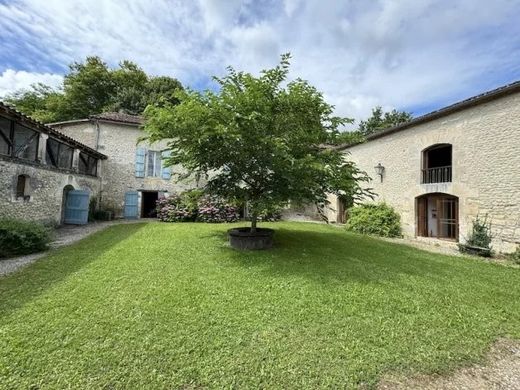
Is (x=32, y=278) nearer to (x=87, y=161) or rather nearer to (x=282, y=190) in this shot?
(x=282, y=190)

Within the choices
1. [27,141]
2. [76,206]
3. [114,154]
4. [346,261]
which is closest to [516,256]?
[346,261]

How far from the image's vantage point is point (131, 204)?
14.3 m

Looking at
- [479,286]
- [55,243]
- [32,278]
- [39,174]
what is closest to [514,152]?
[479,286]

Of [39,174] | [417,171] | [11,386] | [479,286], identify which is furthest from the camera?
Result: [417,171]

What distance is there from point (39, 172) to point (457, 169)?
14.0 m

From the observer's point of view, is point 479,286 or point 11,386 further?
point 479,286

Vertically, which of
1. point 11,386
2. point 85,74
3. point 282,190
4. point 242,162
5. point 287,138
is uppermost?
point 85,74

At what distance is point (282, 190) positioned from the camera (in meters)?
6.16

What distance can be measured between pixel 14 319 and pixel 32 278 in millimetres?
1633

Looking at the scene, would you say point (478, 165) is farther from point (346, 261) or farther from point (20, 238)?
point (20, 238)

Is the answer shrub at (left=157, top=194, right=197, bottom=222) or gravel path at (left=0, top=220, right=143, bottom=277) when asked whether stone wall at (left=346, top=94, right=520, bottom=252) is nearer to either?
gravel path at (left=0, top=220, right=143, bottom=277)

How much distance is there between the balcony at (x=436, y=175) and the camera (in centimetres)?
941

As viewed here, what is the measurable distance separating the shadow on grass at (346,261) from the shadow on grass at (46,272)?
299 cm

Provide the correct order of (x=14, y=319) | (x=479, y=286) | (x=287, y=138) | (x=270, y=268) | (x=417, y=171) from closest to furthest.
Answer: (x=14, y=319) < (x=479, y=286) < (x=270, y=268) < (x=287, y=138) < (x=417, y=171)
